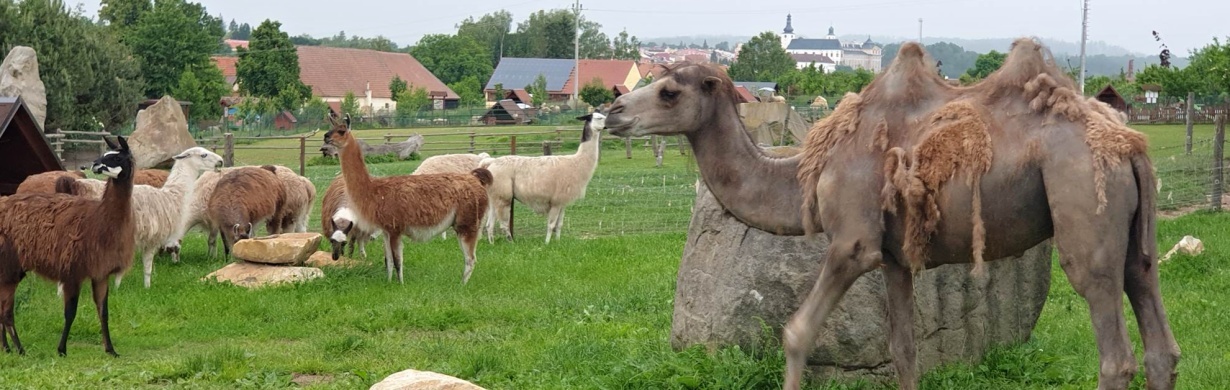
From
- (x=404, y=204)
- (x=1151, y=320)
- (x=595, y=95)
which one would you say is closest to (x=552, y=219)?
(x=404, y=204)

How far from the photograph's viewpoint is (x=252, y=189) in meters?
14.9

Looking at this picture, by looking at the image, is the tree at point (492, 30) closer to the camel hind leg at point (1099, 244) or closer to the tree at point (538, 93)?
the tree at point (538, 93)

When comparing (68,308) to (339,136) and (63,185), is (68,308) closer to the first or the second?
(63,185)

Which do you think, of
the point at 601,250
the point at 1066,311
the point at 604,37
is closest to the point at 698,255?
the point at 1066,311

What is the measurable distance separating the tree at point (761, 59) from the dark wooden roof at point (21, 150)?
74636 mm

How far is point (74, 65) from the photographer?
134ft

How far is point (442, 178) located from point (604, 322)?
13.4 ft

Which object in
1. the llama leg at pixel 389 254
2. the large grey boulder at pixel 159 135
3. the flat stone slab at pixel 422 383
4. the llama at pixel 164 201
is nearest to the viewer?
the flat stone slab at pixel 422 383

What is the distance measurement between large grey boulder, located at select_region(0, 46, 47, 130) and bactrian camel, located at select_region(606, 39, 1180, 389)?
19.7 meters

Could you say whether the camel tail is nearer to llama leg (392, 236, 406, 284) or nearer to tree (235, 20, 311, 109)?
llama leg (392, 236, 406, 284)

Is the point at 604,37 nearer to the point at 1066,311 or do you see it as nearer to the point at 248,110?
the point at 248,110

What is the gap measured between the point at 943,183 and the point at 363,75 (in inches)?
3265

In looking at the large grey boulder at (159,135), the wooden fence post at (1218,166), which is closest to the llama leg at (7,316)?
the large grey boulder at (159,135)

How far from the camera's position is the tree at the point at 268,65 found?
206 ft
